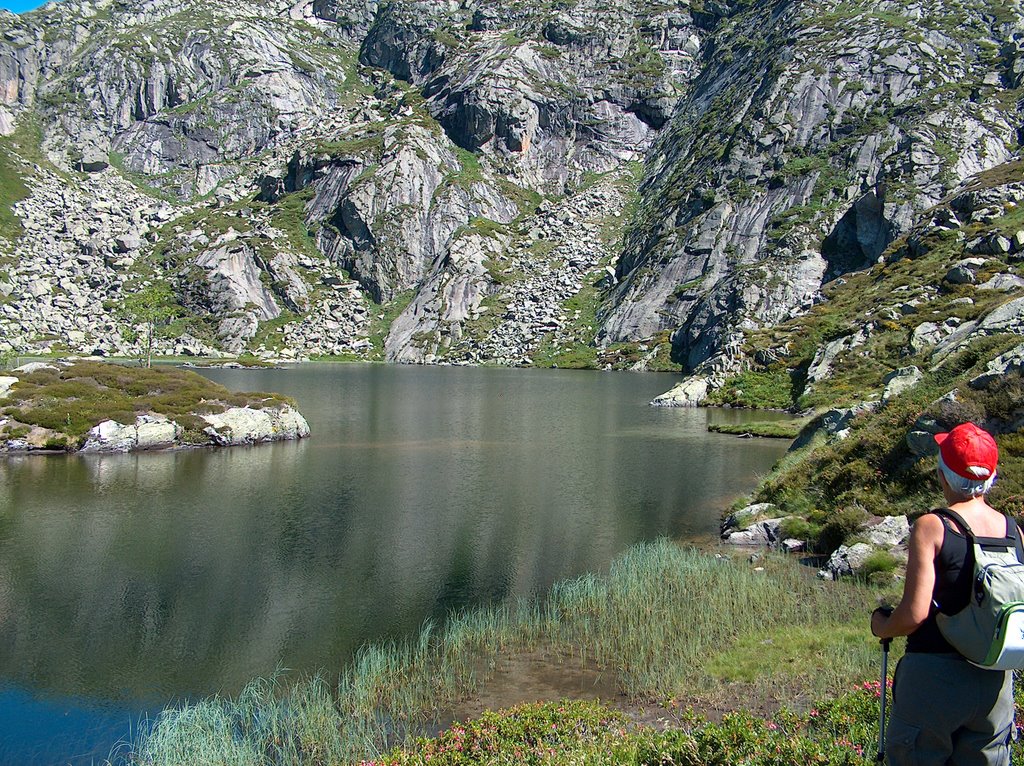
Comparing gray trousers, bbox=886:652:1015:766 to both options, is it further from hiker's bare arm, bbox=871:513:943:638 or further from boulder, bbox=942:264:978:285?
boulder, bbox=942:264:978:285

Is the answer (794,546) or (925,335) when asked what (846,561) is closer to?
(794,546)

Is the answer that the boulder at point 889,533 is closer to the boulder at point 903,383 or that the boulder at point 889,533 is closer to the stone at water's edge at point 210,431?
the boulder at point 903,383

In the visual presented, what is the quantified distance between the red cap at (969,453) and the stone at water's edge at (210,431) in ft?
181

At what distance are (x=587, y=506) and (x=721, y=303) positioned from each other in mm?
111960

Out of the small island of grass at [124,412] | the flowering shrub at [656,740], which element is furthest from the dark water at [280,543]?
the flowering shrub at [656,740]

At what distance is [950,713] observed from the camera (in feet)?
17.9

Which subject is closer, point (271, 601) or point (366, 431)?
point (271, 601)

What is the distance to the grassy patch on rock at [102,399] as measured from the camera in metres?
50.2

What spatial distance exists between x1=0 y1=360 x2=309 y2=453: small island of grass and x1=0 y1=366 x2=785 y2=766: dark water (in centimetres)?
277

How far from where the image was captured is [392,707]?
15.3 metres

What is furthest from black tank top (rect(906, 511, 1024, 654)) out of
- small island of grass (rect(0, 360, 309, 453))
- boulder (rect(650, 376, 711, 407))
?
boulder (rect(650, 376, 711, 407))

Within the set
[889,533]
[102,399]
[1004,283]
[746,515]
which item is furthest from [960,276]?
[102,399]

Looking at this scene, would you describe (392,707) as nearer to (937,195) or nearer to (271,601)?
(271,601)

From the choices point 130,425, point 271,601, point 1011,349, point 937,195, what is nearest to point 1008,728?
point 271,601
